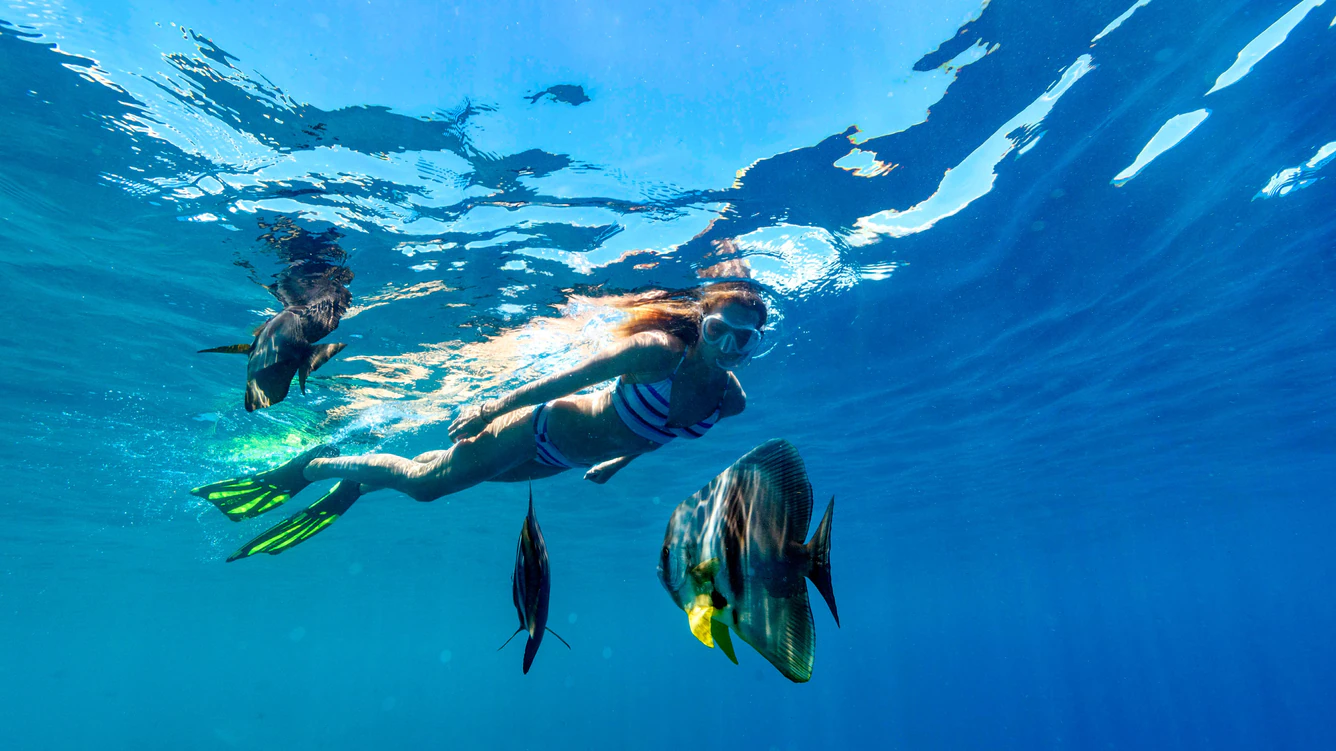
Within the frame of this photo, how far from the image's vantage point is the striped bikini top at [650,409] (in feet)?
15.7

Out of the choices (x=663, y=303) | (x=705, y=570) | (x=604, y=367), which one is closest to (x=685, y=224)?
(x=663, y=303)

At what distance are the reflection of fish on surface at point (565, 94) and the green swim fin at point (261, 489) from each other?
4.95 meters

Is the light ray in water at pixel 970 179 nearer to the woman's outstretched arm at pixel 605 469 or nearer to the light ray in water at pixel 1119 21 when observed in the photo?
the light ray in water at pixel 1119 21

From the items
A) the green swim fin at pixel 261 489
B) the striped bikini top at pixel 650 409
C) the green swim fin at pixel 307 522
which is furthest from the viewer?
the green swim fin at pixel 261 489

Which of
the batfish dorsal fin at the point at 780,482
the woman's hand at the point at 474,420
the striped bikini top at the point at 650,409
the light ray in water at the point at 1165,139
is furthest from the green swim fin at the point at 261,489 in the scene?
the light ray in water at the point at 1165,139

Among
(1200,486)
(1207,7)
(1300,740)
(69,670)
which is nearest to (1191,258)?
(1207,7)

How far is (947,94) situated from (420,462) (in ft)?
25.8

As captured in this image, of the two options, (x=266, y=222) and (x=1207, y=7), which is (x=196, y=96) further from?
(x=1207, y=7)

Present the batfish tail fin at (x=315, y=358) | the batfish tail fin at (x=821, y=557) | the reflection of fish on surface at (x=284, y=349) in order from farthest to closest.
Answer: the batfish tail fin at (x=315, y=358) < the reflection of fish on surface at (x=284, y=349) < the batfish tail fin at (x=821, y=557)

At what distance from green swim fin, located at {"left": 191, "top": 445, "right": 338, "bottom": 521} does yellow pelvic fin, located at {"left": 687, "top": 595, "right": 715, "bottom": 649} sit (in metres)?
6.78

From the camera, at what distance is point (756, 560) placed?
60.3 inches

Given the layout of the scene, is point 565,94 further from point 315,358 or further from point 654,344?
point 315,358

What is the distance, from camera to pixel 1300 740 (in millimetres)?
74938

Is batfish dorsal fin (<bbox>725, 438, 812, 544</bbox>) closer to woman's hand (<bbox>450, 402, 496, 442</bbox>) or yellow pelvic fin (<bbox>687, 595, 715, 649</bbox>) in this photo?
yellow pelvic fin (<bbox>687, 595, 715, 649</bbox>)
